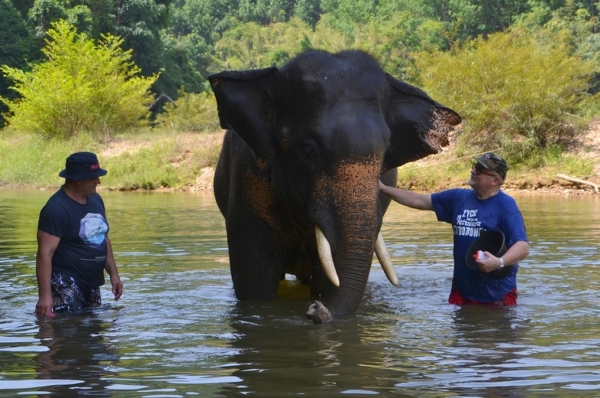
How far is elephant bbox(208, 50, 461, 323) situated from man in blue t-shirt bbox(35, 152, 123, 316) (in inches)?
38.5

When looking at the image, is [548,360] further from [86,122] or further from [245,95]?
[86,122]

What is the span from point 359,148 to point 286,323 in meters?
1.46

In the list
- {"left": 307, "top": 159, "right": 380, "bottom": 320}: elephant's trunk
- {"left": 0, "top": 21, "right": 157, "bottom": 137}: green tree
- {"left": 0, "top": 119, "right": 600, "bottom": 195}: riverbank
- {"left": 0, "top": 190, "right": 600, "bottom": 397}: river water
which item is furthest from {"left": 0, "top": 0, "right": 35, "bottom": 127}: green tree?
{"left": 307, "top": 159, "right": 380, "bottom": 320}: elephant's trunk

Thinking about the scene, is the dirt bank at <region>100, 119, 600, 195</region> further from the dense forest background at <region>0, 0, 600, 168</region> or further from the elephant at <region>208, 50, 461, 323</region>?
the elephant at <region>208, 50, 461, 323</region>

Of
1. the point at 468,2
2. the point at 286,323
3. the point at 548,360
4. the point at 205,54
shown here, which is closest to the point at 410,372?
the point at 548,360

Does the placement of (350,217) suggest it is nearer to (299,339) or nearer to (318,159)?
(318,159)

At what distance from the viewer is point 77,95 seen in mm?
38844

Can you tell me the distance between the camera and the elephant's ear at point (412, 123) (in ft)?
24.5

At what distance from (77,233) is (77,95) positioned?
107 feet

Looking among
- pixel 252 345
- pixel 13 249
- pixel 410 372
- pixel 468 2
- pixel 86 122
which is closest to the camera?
pixel 410 372

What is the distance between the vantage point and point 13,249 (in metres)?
12.9

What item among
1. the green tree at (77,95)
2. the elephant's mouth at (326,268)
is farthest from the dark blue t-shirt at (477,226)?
the green tree at (77,95)

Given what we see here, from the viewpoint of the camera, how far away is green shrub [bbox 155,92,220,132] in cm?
3991

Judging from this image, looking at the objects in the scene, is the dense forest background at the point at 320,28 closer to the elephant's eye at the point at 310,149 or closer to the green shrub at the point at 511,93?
the green shrub at the point at 511,93
